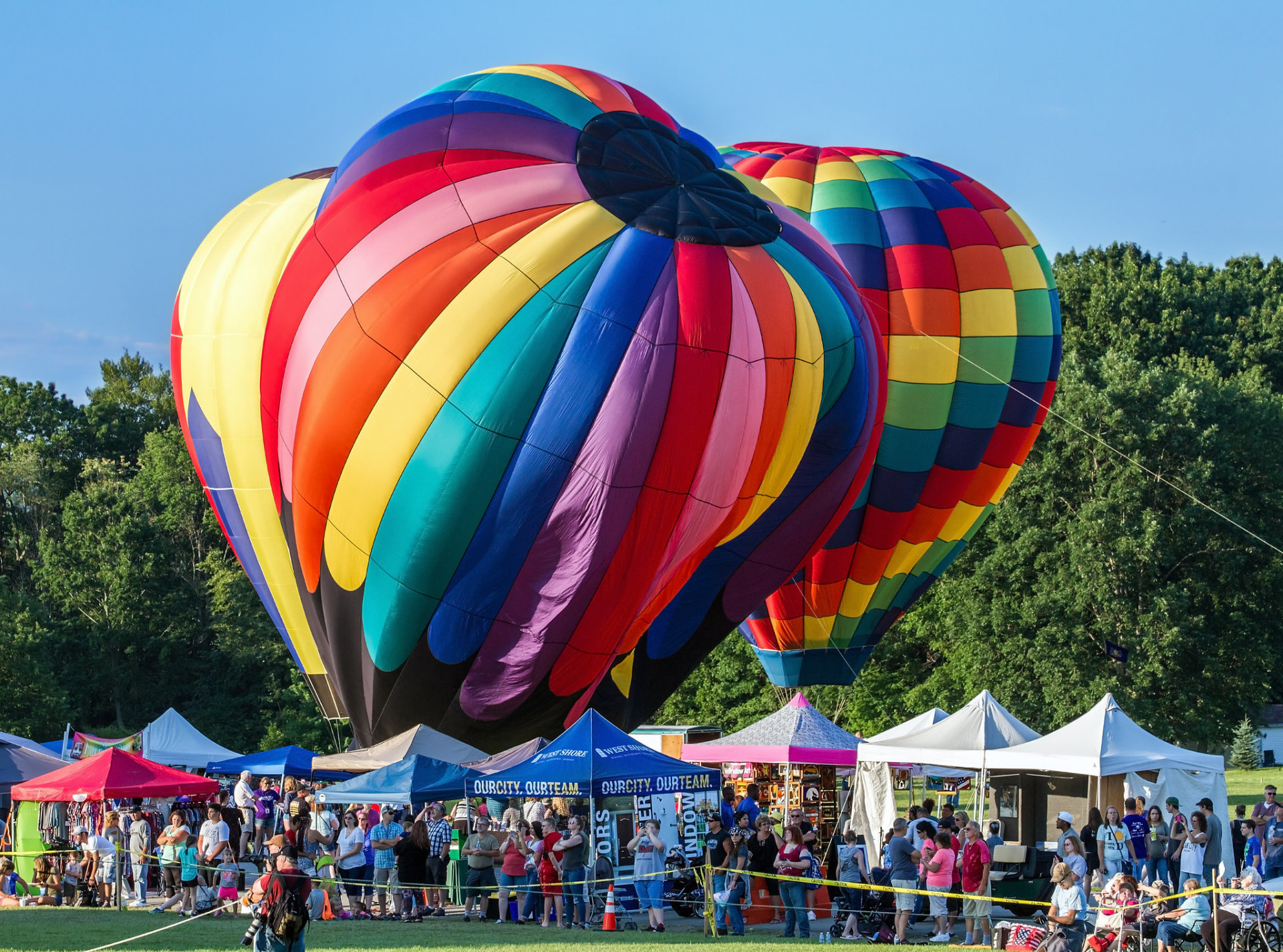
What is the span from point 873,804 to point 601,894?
5336 mm

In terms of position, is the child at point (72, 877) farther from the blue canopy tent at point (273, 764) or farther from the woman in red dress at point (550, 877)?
the woman in red dress at point (550, 877)

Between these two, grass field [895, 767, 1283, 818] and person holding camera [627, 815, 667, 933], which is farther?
grass field [895, 767, 1283, 818]

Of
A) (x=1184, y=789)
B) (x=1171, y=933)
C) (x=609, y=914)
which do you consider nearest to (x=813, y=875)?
(x=609, y=914)

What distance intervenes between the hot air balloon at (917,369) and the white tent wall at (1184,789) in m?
6.74

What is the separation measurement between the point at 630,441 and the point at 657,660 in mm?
4023

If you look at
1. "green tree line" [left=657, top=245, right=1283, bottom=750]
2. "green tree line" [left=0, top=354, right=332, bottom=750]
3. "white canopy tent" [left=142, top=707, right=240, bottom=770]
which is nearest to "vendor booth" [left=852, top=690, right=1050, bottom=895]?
"green tree line" [left=657, top=245, right=1283, bottom=750]

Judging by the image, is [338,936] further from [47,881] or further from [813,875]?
[47,881]

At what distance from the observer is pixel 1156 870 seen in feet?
49.1

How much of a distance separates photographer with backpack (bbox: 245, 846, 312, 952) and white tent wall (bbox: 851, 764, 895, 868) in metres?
10.7

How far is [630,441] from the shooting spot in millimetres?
14914

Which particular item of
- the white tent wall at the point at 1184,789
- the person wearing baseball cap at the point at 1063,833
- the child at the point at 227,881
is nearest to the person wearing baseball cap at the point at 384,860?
the child at the point at 227,881

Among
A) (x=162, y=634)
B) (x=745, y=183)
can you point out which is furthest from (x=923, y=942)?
(x=162, y=634)

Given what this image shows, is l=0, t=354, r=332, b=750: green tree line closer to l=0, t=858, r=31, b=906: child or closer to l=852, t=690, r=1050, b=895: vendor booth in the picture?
l=0, t=858, r=31, b=906: child

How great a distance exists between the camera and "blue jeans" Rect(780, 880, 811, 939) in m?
13.8
